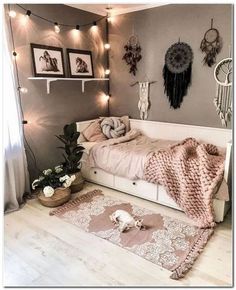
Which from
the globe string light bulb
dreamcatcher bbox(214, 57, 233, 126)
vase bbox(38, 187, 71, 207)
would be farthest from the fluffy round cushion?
the globe string light bulb

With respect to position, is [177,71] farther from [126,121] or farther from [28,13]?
[28,13]

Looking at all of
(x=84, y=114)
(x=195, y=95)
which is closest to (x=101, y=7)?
(x=84, y=114)

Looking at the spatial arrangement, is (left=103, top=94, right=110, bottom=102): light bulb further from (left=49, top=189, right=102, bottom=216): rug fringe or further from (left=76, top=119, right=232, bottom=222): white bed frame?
(left=49, top=189, right=102, bottom=216): rug fringe

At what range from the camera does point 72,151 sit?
306cm

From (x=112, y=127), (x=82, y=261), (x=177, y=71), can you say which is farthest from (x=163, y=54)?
(x=82, y=261)

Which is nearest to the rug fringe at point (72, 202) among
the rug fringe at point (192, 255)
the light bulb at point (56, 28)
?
the rug fringe at point (192, 255)

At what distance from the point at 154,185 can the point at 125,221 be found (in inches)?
24.7

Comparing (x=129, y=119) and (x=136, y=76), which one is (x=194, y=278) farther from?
(x=136, y=76)

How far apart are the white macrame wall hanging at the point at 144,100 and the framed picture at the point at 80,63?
2.55 ft

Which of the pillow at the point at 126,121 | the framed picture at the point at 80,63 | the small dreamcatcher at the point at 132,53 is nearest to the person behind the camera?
the framed picture at the point at 80,63

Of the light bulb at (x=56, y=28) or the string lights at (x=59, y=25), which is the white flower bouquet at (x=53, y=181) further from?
the light bulb at (x=56, y=28)

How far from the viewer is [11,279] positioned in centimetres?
172

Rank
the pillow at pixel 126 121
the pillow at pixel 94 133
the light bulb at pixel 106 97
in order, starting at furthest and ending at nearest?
the light bulb at pixel 106 97 → the pillow at pixel 126 121 → the pillow at pixel 94 133

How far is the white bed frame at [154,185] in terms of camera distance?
2.38 meters
